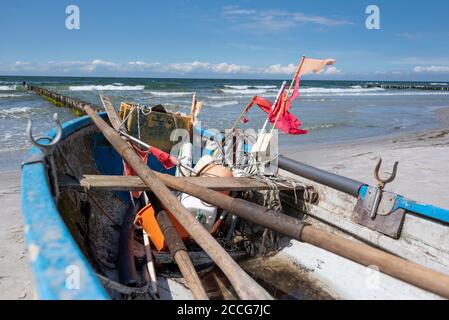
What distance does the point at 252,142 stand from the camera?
535 cm

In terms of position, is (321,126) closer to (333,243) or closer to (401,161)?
(401,161)

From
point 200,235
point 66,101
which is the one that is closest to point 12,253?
point 200,235

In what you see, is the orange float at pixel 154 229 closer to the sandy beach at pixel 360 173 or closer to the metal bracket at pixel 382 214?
the sandy beach at pixel 360 173

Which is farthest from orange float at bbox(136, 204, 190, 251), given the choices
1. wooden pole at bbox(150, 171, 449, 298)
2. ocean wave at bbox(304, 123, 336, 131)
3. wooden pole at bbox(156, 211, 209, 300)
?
ocean wave at bbox(304, 123, 336, 131)

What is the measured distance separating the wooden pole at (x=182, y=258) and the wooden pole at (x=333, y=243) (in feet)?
1.06

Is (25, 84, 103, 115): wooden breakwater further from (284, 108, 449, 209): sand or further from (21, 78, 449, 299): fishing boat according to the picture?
(21, 78, 449, 299): fishing boat

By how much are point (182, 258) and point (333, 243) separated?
1.06m

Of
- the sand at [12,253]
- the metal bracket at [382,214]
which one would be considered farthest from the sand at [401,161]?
the sand at [12,253]

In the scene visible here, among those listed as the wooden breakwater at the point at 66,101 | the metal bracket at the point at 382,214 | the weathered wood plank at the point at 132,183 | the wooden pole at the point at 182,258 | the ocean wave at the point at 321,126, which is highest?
the wooden breakwater at the point at 66,101

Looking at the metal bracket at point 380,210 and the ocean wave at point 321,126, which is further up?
the ocean wave at point 321,126

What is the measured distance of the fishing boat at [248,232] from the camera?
225 centimetres

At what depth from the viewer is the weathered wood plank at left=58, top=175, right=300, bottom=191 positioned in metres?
3.40

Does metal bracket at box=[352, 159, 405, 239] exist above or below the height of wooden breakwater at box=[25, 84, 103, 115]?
below

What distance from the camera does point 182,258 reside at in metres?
2.78
